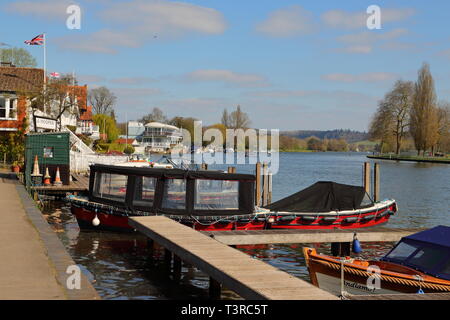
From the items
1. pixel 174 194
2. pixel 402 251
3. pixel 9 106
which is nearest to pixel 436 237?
pixel 402 251

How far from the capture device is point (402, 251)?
1316 centimetres

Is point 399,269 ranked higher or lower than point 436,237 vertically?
lower

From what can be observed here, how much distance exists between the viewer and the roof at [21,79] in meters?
50.7

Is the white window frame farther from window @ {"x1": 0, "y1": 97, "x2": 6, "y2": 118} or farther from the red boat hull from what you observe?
the red boat hull

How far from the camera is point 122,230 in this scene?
21094 mm

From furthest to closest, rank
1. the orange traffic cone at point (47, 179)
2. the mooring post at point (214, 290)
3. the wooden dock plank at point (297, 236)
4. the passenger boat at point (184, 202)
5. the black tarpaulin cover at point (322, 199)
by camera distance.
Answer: the orange traffic cone at point (47, 179) → the black tarpaulin cover at point (322, 199) → the passenger boat at point (184, 202) → the wooden dock plank at point (297, 236) → the mooring post at point (214, 290)

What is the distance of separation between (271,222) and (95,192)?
7253mm

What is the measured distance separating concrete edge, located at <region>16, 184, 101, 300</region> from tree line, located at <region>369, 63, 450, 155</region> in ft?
326

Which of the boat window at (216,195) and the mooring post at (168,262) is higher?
the boat window at (216,195)

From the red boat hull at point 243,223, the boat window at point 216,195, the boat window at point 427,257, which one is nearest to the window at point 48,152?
the red boat hull at point 243,223

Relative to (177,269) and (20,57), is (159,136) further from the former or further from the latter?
(177,269)

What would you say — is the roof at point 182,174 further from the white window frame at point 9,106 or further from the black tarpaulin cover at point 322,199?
the white window frame at point 9,106

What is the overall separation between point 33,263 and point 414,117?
4211 inches

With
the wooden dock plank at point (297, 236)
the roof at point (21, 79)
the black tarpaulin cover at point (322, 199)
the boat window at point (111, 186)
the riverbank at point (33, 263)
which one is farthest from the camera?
the roof at point (21, 79)
